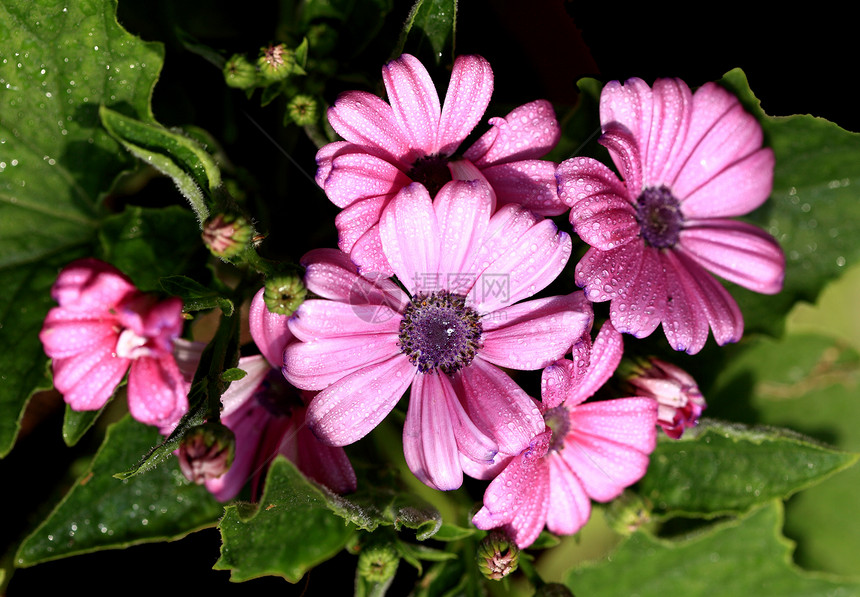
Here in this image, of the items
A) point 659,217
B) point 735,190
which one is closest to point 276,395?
point 659,217

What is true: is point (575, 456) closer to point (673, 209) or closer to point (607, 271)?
point (607, 271)

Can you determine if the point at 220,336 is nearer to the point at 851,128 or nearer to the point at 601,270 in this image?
the point at 601,270

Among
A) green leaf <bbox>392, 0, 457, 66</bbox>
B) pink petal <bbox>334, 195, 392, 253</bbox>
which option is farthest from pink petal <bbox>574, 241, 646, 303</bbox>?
green leaf <bbox>392, 0, 457, 66</bbox>

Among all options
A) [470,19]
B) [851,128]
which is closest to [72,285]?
[470,19]

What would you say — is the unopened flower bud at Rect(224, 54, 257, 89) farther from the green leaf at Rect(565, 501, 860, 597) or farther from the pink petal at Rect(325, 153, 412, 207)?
the green leaf at Rect(565, 501, 860, 597)

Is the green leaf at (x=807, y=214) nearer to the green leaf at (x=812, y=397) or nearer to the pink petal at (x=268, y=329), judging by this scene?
the green leaf at (x=812, y=397)

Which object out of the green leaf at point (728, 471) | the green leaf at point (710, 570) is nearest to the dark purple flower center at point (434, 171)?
the green leaf at point (728, 471)
